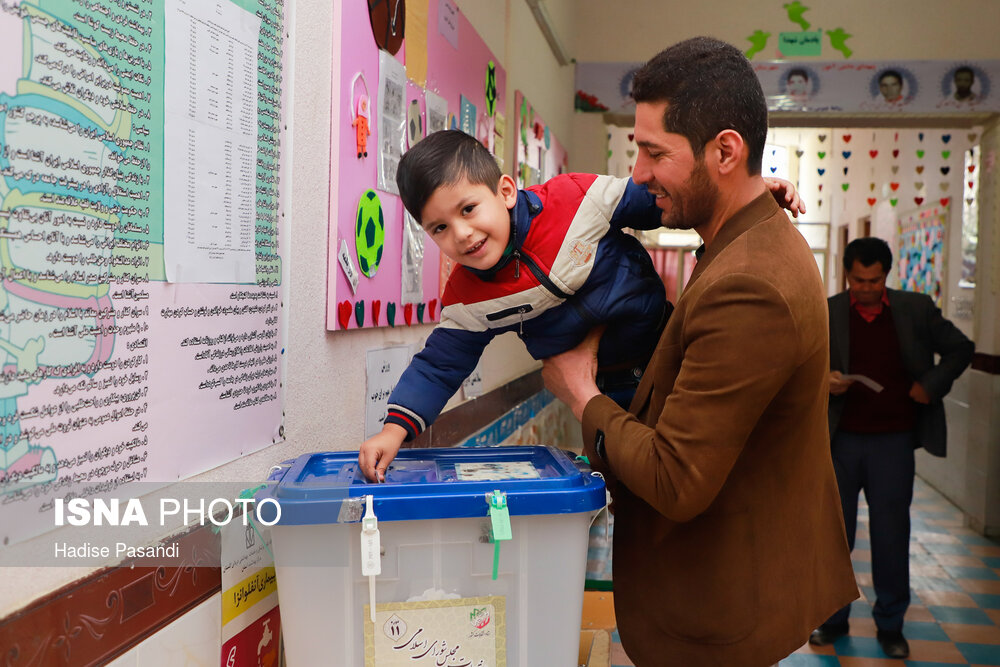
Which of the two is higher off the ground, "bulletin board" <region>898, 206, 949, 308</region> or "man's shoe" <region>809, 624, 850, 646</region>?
"bulletin board" <region>898, 206, 949, 308</region>

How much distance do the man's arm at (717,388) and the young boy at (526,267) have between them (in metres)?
0.45

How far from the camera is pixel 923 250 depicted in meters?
8.03

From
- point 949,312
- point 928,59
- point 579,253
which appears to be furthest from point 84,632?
point 949,312

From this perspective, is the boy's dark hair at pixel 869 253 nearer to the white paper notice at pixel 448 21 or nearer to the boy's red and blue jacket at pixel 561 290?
the white paper notice at pixel 448 21

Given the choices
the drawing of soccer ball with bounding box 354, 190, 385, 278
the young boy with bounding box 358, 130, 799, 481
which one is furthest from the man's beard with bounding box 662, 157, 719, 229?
the drawing of soccer ball with bounding box 354, 190, 385, 278

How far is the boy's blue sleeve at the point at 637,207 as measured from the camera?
1.69 metres

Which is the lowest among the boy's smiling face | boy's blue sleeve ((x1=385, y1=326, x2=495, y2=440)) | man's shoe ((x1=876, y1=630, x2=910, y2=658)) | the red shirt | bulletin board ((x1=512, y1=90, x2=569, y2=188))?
man's shoe ((x1=876, y1=630, x2=910, y2=658))

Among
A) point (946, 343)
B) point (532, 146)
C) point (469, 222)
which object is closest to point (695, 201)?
point (469, 222)

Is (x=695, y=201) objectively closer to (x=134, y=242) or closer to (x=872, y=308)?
(x=134, y=242)

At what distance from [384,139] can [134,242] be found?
3.61 ft

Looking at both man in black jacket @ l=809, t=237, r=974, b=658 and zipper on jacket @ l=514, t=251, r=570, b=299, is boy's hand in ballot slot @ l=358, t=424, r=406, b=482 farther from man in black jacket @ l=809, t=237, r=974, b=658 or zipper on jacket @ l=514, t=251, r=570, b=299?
man in black jacket @ l=809, t=237, r=974, b=658

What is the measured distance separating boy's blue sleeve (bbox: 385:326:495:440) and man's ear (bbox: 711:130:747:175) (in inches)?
24.2

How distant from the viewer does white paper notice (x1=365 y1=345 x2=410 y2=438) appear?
2094 mm

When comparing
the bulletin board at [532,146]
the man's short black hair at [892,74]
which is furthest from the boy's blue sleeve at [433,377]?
the man's short black hair at [892,74]
